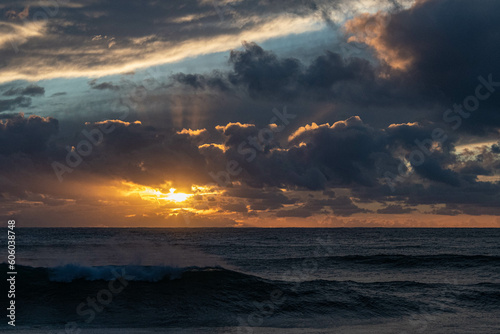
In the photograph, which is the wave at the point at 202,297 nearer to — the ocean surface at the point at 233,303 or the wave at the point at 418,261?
the ocean surface at the point at 233,303

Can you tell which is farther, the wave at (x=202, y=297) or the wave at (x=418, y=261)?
the wave at (x=418, y=261)

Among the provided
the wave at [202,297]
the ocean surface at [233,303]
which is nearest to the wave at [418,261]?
the ocean surface at [233,303]

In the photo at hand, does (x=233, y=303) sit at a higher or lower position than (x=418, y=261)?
higher

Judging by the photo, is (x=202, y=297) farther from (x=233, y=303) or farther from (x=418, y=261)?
(x=418, y=261)

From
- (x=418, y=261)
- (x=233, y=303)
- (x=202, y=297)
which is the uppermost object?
(x=202, y=297)

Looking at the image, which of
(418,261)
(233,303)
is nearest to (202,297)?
(233,303)

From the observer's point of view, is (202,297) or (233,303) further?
(202,297)

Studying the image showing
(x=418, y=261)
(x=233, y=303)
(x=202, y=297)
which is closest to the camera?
(x=233, y=303)

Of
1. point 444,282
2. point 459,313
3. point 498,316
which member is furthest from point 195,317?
point 444,282

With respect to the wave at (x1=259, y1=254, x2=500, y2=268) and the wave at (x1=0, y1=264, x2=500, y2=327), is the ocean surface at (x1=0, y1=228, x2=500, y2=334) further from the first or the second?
the wave at (x1=259, y1=254, x2=500, y2=268)

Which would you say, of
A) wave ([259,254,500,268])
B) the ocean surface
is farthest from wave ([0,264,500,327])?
wave ([259,254,500,268])

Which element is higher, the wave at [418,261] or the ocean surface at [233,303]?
the ocean surface at [233,303]

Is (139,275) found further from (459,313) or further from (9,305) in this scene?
(459,313)

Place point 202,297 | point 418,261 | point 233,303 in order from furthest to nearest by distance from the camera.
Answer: point 418,261, point 202,297, point 233,303
